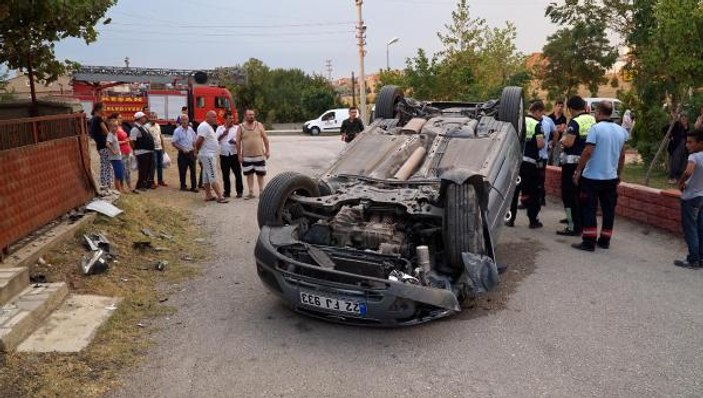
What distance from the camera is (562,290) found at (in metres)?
5.83

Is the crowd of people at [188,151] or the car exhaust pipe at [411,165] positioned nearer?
the car exhaust pipe at [411,165]

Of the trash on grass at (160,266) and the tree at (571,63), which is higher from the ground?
the tree at (571,63)

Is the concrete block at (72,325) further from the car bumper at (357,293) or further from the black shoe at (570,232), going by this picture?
the black shoe at (570,232)

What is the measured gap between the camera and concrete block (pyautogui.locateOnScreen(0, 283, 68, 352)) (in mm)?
4320

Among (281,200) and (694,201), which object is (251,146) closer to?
(281,200)

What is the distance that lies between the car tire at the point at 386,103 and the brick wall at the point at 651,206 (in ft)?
12.6

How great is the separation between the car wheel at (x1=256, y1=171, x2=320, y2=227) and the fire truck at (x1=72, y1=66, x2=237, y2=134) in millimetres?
22137

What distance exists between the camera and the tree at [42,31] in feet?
20.6

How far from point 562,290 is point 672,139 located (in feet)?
26.2

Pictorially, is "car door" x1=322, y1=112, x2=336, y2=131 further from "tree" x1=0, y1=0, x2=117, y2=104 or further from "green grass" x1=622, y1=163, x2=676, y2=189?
"tree" x1=0, y1=0, x2=117, y2=104

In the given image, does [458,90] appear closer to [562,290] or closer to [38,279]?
[562,290]

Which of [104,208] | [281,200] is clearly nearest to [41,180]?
[104,208]

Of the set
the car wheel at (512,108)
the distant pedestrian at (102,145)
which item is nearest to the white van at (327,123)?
the distant pedestrian at (102,145)

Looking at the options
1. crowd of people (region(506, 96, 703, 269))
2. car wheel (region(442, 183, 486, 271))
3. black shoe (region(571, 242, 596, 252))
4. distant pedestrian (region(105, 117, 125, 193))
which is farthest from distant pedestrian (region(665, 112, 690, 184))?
distant pedestrian (region(105, 117, 125, 193))
